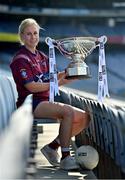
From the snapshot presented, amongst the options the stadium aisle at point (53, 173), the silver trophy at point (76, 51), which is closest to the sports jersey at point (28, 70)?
the silver trophy at point (76, 51)

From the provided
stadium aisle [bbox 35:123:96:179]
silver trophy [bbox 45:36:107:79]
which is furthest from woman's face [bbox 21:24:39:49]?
stadium aisle [bbox 35:123:96:179]

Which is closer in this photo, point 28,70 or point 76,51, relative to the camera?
point 28,70

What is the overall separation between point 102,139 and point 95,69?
34.3 m

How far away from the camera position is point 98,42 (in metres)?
5.75

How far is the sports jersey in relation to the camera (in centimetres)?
532

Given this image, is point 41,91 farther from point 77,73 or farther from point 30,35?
point 30,35

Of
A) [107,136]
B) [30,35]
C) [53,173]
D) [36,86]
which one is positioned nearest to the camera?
[107,136]

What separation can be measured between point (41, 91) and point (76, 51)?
1.76 ft

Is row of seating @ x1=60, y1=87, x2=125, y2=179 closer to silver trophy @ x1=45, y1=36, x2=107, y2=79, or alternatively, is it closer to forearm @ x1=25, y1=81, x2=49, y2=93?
silver trophy @ x1=45, y1=36, x2=107, y2=79

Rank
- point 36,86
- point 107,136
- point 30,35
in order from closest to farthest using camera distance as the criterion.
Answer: point 107,136
point 36,86
point 30,35

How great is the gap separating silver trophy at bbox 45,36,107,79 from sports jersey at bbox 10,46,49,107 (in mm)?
231

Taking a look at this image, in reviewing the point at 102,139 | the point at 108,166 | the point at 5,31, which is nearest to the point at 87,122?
the point at 102,139

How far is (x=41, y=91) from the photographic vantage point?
5.37 m

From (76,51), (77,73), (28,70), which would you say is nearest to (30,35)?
(28,70)
